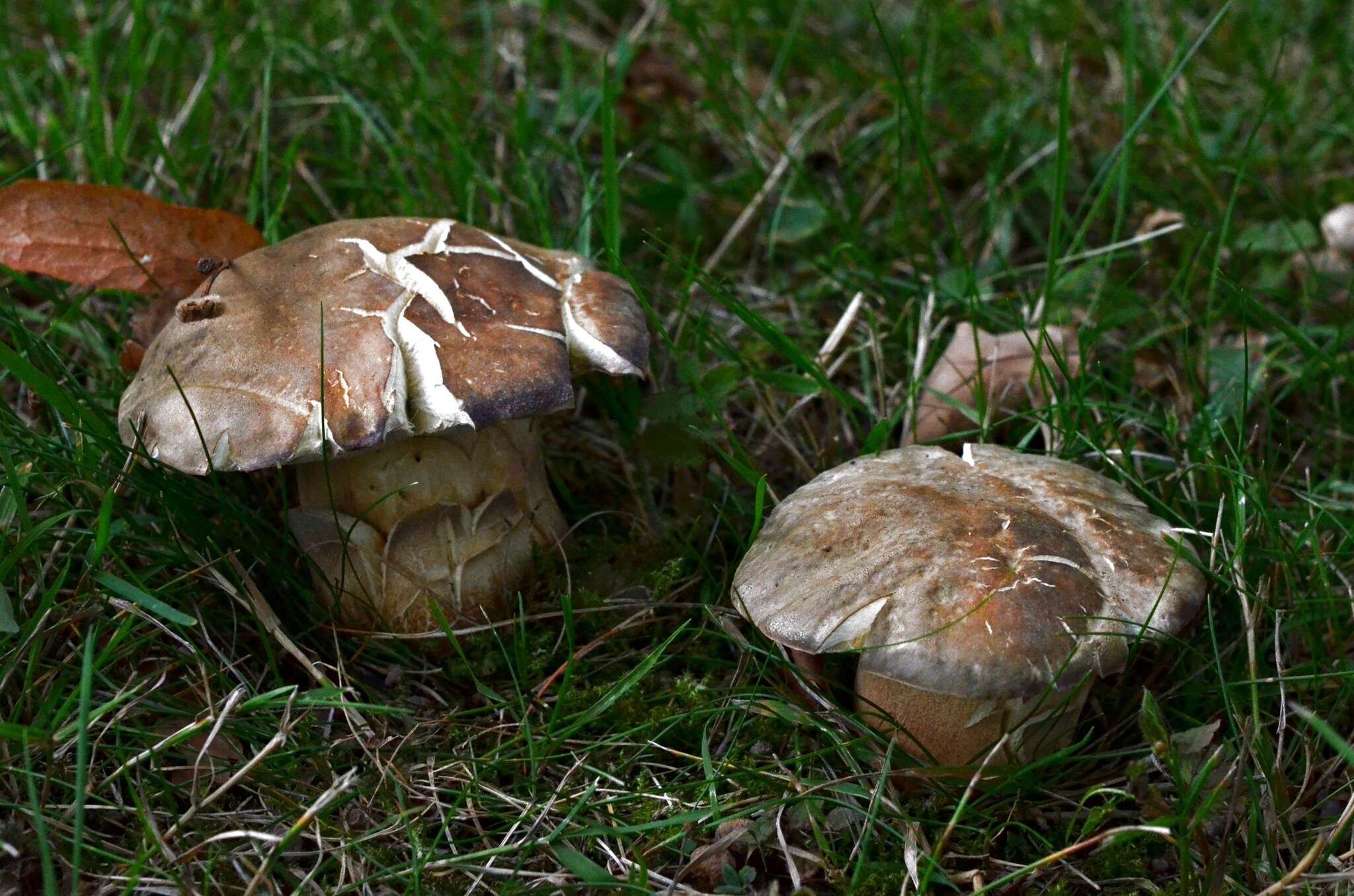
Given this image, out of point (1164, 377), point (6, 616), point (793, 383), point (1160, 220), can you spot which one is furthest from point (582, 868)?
point (1160, 220)

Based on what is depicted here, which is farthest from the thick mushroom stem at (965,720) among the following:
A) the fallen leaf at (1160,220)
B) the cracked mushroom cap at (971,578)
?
the fallen leaf at (1160,220)

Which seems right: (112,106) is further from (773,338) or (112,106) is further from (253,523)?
(773,338)

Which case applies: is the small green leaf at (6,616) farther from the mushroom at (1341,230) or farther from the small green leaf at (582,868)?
the mushroom at (1341,230)

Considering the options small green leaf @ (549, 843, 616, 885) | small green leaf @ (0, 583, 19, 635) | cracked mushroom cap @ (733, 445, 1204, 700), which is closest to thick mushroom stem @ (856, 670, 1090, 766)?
cracked mushroom cap @ (733, 445, 1204, 700)

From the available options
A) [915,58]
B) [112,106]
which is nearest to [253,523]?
[112,106]

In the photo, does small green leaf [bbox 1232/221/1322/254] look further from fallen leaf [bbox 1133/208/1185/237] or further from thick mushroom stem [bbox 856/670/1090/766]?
thick mushroom stem [bbox 856/670/1090/766]

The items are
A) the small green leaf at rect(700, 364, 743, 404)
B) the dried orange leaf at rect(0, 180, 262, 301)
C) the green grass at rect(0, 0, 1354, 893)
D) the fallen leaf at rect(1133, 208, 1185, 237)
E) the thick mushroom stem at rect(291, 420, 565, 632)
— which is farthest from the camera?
the fallen leaf at rect(1133, 208, 1185, 237)
